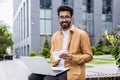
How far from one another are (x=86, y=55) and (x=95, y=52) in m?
37.7

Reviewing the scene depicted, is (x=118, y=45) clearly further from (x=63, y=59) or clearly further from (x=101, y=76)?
(x=63, y=59)

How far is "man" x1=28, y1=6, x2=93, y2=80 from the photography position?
3.88m

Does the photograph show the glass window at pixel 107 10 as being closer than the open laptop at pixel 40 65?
No

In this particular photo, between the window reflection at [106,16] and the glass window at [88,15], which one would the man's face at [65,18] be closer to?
the glass window at [88,15]

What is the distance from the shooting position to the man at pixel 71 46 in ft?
12.7

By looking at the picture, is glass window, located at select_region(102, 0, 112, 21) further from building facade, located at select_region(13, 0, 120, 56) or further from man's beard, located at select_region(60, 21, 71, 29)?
man's beard, located at select_region(60, 21, 71, 29)

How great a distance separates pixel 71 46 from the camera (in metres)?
3.96

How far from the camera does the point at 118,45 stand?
5.68 meters

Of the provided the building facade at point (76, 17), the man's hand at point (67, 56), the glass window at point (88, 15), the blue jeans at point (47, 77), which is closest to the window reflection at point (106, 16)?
the building facade at point (76, 17)

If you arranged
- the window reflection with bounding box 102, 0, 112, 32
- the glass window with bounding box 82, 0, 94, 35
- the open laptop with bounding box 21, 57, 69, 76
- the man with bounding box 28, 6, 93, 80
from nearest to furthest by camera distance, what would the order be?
the open laptop with bounding box 21, 57, 69, 76 < the man with bounding box 28, 6, 93, 80 < the glass window with bounding box 82, 0, 94, 35 < the window reflection with bounding box 102, 0, 112, 32

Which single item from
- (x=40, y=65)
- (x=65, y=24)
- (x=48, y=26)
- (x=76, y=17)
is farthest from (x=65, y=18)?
(x=76, y=17)


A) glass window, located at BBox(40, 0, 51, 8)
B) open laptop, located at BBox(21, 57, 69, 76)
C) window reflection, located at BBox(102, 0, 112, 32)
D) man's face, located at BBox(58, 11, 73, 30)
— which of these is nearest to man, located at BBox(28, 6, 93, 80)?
man's face, located at BBox(58, 11, 73, 30)

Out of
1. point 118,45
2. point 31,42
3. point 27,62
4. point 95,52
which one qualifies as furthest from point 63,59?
point 31,42

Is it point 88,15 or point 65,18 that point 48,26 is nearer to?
point 88,15
